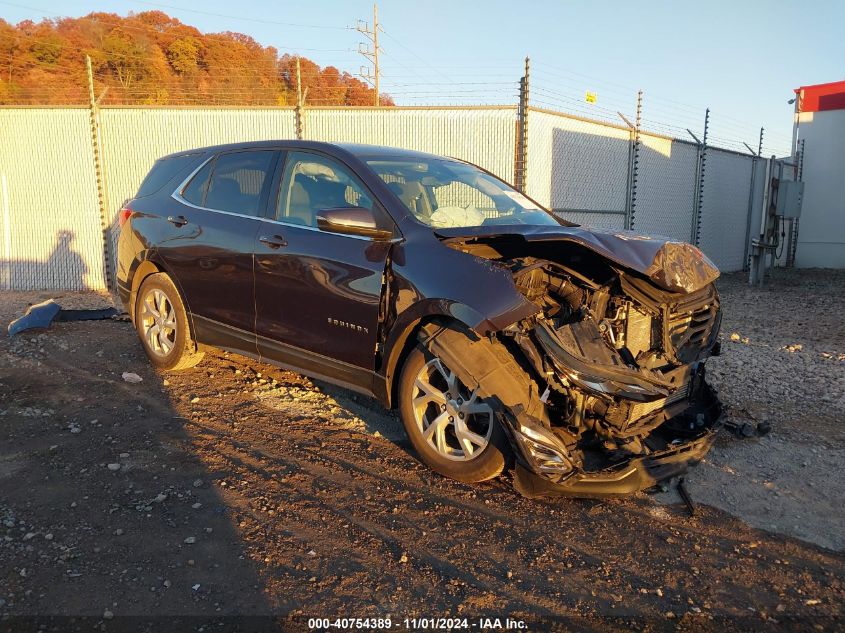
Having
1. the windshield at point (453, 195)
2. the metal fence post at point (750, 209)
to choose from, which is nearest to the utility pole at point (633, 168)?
the metal fence post at point (750, 209)

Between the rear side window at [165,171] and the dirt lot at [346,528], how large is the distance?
186 centimetres

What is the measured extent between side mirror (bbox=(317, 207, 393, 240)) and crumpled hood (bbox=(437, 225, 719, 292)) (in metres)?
0.40

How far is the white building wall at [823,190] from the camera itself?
17.1m

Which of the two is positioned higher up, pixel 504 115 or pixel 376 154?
pixel 504 115

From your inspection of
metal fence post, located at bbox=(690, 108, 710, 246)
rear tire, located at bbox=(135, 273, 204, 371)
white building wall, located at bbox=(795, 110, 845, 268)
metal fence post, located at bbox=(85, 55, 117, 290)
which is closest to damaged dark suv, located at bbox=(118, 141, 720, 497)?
rear tire, located at bbox=(135, 273, 204, 371)

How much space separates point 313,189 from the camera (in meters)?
4.35

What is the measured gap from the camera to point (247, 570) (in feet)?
8.96

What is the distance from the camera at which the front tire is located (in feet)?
11.0

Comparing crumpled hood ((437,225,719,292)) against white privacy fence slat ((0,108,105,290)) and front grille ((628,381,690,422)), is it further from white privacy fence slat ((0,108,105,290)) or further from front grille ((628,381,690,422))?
white privacy fence slat ((0,108,105,290))

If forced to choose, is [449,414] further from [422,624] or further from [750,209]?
[750,209]

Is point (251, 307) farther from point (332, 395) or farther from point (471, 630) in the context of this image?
point (471, 630)

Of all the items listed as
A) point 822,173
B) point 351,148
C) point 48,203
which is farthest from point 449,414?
point 822,173

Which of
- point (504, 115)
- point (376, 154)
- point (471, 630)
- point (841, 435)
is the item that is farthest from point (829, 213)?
point (471, 630)

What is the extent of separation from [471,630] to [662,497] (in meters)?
1.62
